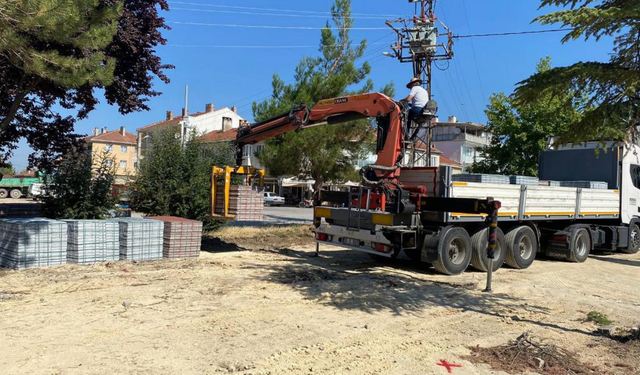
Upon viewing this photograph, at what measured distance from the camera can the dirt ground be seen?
4.73m

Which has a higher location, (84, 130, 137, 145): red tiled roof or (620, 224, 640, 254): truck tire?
(84, 130, 137, 145): red tiled roof

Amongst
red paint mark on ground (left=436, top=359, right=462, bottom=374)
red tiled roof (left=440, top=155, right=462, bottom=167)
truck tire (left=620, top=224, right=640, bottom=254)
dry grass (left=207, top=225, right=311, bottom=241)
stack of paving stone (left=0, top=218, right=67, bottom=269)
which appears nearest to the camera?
red paint mark on ground (left=436, top=359, right=462, bottom=374)

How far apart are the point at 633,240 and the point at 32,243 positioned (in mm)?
16246

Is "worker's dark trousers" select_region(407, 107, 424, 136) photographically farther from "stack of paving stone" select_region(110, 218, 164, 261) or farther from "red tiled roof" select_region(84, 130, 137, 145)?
"red tiled roof" select_region(84, 130, 137, 145)

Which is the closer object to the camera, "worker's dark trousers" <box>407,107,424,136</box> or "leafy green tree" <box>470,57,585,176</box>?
"worker's dark trousers" <box>407,107,424,136</box>

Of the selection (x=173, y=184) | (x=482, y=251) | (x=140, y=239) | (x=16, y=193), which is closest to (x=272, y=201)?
(x=16, y=193)

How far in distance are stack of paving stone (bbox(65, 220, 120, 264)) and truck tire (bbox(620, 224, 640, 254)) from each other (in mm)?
14404

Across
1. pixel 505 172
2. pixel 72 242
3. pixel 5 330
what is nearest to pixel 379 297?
pixel 5 330

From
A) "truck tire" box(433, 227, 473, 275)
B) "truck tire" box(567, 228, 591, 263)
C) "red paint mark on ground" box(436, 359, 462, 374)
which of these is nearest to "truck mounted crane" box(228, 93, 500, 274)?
"truck tire" box(433, 227, 473, 275)

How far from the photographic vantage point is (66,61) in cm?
723

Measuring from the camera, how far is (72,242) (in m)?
9.27

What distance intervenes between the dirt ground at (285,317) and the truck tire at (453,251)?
244mm

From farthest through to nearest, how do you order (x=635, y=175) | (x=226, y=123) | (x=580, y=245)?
(x=226, y=123) → (x=635, y=175) → (x=580, y=245)

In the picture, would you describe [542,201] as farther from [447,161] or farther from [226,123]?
[226,123]
